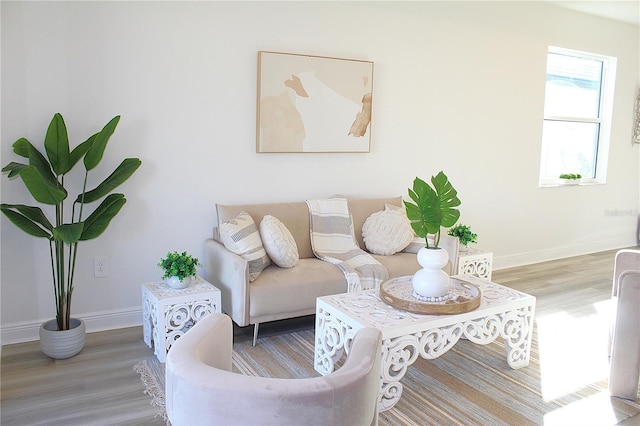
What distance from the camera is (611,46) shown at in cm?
585

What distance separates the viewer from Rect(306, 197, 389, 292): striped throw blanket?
351cm

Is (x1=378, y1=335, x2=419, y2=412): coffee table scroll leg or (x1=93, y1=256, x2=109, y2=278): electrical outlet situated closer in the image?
(x1=378, y1=335, x2=419, y2=412): coffee table scroll leg

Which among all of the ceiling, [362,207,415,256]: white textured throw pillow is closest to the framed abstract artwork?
[362,207,415,256]: white textured throw pillow

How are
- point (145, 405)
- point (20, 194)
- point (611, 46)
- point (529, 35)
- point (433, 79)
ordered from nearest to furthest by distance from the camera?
point (145, 405) < point (20, 194) < point (433, 79) < point (529, 35) < point (611, 46)

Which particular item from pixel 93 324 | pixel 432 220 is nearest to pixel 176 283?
pixel 93 324

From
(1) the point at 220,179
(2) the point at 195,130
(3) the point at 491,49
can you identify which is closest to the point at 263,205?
(1) the point at 220,179

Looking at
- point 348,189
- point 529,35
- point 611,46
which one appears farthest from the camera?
point 611,46

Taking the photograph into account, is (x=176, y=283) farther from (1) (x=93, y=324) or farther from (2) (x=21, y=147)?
(2) (x=21, y=147)

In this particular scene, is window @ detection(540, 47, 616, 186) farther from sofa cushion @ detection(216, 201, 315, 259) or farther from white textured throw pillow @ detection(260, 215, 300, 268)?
white textured throw pillow @ detection(260, 215, 300, 268)

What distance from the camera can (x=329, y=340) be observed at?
8.70ft

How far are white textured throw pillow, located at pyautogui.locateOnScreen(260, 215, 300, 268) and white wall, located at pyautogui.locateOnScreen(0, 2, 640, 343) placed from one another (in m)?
0.51

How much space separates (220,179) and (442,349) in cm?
194

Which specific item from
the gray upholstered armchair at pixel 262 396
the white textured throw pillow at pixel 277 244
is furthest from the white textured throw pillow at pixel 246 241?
the gray upholstered armchair at pixel 262 396

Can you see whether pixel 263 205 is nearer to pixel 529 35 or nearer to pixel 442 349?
pixel 442 349
